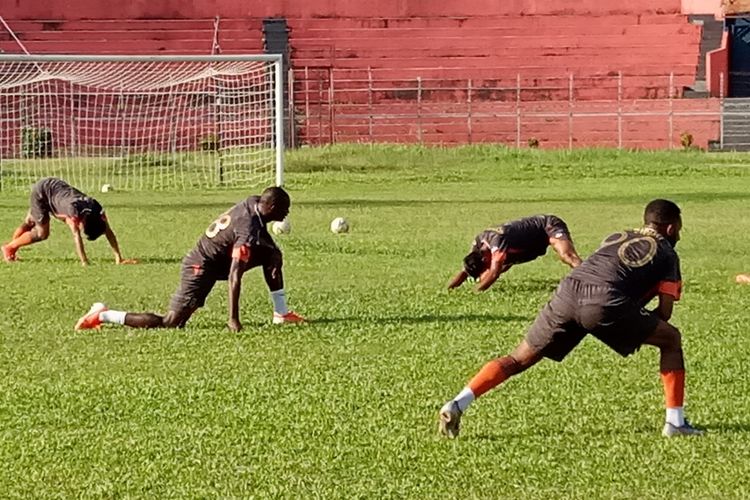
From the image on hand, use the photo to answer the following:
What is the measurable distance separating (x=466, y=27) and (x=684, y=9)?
21.9 ft

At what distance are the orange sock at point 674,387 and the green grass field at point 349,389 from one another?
22 centimetres

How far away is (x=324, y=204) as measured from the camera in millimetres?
27453

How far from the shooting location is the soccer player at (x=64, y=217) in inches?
695

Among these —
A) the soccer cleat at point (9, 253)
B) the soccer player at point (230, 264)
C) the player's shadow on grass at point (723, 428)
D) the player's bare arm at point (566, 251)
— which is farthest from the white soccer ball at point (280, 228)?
the player's shadow on grass at point (723, 428)

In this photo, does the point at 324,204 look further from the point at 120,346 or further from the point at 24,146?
the point at 120,346

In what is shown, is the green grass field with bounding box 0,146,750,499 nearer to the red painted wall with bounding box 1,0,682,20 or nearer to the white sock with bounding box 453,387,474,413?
the white sock with bounding box 453,387,474,413

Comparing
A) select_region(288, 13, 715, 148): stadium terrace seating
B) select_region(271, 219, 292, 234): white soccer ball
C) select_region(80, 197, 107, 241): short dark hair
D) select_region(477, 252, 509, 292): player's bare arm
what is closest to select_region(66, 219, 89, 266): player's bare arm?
select_region(80, 197, 107, 241): short dark hair

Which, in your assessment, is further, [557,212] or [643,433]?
[557,212]

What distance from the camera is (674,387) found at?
8273 mm

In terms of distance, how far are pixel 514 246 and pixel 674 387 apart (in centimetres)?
623

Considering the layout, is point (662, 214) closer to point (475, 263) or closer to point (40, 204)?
point (475, 263)

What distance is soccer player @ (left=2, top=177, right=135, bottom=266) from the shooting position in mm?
17656

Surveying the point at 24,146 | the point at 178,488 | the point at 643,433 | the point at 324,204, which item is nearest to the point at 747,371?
the point at 643,433

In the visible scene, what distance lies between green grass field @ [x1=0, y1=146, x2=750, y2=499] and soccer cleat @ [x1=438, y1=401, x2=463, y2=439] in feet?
0.22
